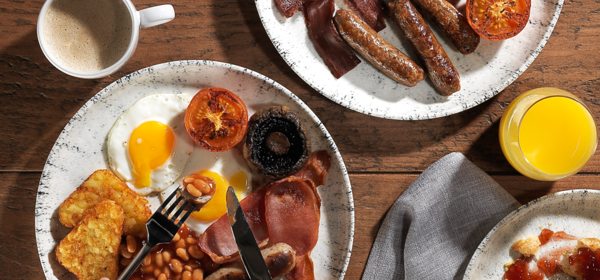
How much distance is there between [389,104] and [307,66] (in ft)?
2.10

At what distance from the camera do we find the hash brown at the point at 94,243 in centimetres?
257

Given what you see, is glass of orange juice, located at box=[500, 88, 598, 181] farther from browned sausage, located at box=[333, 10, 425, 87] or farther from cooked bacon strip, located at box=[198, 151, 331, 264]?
cooked bacon strip, located at box=[198, 151, 331, 264]

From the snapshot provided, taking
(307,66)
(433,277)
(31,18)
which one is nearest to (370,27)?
(307,66)

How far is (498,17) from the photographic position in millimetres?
2744

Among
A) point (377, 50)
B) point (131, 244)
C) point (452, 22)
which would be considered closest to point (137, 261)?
point (131, 244)

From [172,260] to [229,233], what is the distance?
1.32 ft

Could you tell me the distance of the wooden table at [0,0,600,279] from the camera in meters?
2.85

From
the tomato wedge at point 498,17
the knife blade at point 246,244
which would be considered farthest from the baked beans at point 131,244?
the tomato wedge at point 498,17

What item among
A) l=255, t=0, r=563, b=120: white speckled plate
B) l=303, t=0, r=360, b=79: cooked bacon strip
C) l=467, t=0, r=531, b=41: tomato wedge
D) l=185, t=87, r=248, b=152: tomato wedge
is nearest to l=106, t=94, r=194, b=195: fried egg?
l=185, t=87, r=248, b=152: tomato wedge

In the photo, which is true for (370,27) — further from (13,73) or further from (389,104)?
(13,73)

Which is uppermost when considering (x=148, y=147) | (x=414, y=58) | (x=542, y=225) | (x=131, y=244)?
(x=414, y=58)

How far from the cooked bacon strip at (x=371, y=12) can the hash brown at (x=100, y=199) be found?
A: 198 centimetres

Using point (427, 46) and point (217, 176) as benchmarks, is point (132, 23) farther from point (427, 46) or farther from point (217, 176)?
point (427, 46)

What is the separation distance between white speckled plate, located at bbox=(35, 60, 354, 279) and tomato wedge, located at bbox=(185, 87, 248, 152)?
19 cm
